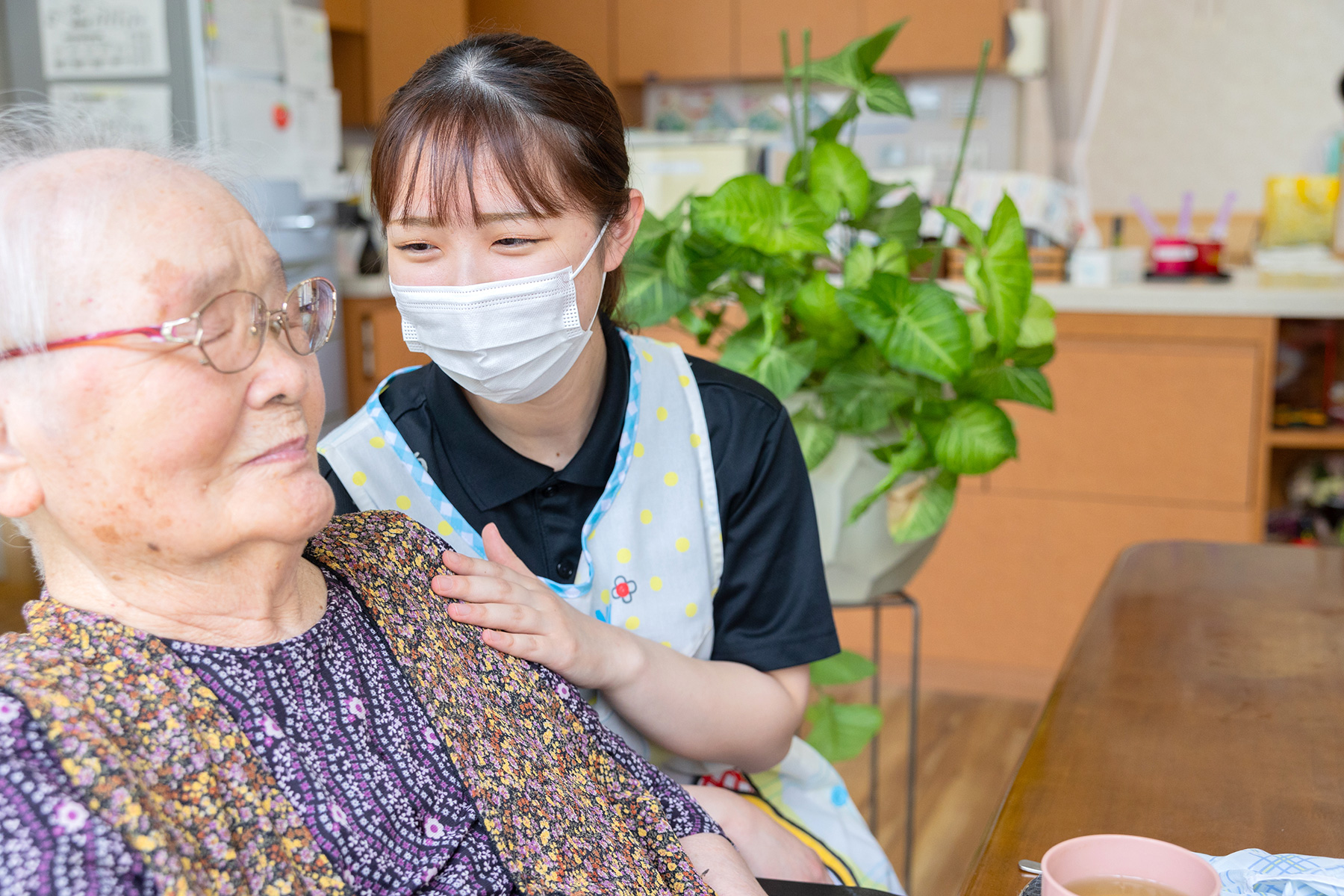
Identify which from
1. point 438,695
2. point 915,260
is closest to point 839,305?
point 915,260

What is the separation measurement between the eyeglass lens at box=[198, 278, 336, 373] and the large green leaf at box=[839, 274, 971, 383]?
799 mm

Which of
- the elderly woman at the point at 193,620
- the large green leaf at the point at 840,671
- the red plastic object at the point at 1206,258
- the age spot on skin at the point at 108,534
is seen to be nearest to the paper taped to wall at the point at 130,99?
the large green leaf at the point at 840,671

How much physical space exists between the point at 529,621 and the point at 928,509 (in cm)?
78

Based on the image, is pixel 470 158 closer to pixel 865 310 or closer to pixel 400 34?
pixel 865 310

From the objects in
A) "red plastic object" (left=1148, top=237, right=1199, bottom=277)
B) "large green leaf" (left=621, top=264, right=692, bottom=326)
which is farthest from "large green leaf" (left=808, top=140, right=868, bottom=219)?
"red plastic object" (left=1148, top=237, right=1199, bottom=277)

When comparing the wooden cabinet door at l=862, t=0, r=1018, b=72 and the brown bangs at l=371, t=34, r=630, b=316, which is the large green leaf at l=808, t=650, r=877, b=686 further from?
the wooden cabinet door at l=862, t=0, r=1018, b=72

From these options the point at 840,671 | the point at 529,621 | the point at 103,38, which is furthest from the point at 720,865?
the point at 103,38

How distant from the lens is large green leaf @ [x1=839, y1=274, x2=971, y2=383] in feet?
4.63

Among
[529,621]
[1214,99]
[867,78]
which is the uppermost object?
[1214,99]

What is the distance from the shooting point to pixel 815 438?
1.57 meters

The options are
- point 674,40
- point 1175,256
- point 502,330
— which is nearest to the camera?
point 502,330

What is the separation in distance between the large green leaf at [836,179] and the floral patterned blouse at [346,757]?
2.94ft

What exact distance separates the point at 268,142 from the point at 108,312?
326 cm

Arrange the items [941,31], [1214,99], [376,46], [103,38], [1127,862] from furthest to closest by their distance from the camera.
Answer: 1. [1214,99]
2. [941,31]
3. [376,46]
4. [103,38]
5. [1127,862]
